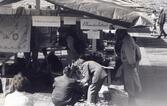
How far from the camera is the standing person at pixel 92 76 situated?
41.1 feet

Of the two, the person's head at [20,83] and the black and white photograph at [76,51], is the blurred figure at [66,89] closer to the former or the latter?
the black and white photograph at [76,51]

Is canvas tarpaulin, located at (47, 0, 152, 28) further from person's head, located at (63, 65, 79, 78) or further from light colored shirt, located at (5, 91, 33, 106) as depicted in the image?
light colored shirt, located at (5, 91, 33, 106)

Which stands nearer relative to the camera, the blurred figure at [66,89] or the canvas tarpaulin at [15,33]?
the blurred figure at [66,89]

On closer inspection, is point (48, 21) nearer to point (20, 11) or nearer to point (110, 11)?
point (20, 11)

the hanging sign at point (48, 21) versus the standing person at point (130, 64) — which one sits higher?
the hanging sign at point (48, 21)

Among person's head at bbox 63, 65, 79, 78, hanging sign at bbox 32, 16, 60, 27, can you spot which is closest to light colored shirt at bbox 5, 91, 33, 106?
person's head at bbox 63, 65, 79, 78

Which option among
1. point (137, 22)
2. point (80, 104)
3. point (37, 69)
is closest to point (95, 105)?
point (80, 104)

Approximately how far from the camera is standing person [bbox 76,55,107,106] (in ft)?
41.1

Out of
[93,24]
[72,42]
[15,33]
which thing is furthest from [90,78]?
[15,33]

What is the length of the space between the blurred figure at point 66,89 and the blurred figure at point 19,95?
154 inches

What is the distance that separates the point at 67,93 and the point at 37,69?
139 inches

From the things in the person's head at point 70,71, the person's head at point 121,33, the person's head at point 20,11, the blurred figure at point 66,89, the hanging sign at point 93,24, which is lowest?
the blurred figure at point 66,89

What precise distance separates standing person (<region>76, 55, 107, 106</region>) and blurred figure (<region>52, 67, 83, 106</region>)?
310mm

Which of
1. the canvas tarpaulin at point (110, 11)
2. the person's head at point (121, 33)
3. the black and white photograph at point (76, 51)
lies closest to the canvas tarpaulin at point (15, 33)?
the black and white photograph at point (76, 51)
